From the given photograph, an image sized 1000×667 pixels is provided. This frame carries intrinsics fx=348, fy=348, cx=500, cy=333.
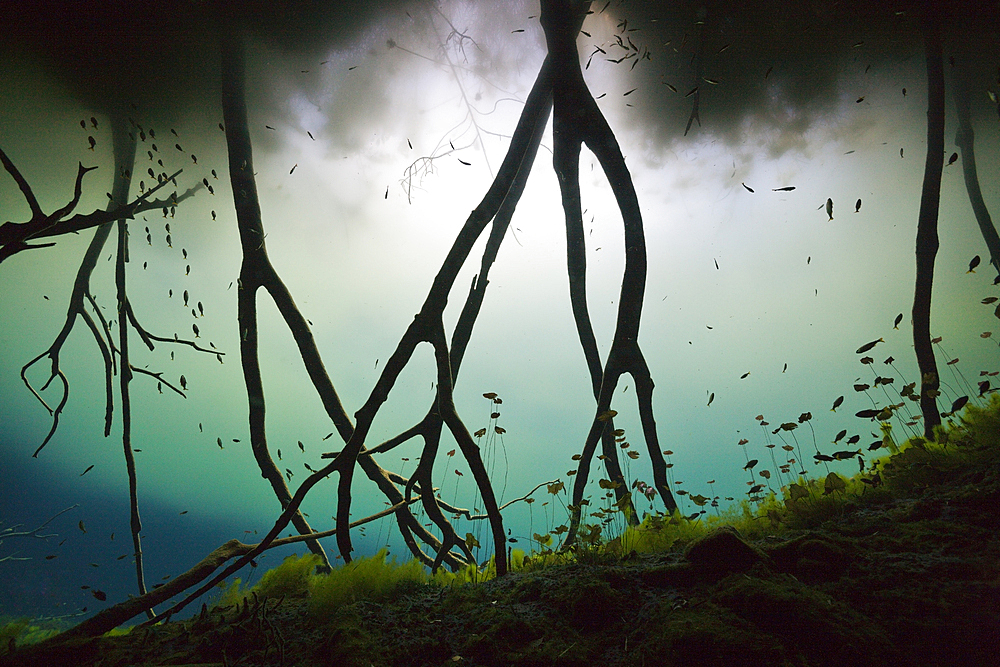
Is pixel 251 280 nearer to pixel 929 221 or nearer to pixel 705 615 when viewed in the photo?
pixel 705 615

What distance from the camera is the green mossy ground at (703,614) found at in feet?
3.55

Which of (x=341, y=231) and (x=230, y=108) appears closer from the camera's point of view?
(x=230, y=108)

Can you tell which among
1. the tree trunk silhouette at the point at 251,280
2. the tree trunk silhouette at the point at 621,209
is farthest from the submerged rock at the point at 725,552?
the tree trunk silhouette at the point at 251,280

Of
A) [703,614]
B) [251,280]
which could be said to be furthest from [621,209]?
[251,280]

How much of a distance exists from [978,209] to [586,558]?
8.59 m

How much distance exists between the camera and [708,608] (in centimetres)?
131

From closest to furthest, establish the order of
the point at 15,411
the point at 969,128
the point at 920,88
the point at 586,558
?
the point at 586,558 → the point at 920,88 → the point at 969,128 → the point at 15,411

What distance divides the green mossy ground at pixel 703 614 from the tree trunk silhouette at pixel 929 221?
2172 mm

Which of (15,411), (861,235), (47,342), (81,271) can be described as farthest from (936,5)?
(15,411)

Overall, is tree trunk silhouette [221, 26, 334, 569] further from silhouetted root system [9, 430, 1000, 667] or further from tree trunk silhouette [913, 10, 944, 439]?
tree trunk silhouette [913, 10, 944, 439]

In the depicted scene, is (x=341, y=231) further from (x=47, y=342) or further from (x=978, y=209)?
(x=47, y=342)

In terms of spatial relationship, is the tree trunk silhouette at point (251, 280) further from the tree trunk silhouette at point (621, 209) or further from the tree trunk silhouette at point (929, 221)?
the tree trunk silhouette at point (929, 221)

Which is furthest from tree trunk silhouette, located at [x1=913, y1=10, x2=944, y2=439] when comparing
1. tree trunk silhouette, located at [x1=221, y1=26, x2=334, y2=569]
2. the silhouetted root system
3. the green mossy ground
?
tree trunk silhouette, located at [x1=221, y1=26, x2=334, y2=569]

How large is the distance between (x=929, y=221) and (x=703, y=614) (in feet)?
17.3
